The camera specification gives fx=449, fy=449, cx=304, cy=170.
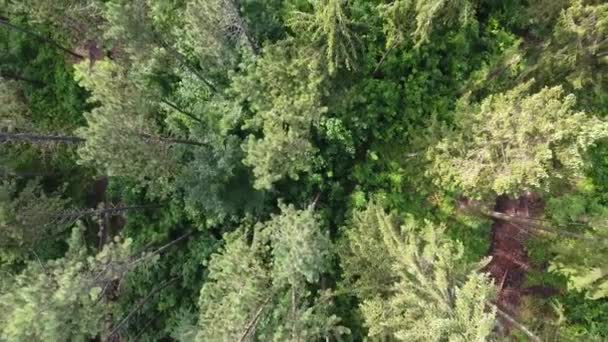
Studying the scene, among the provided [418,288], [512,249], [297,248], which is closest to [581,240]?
[512,249]

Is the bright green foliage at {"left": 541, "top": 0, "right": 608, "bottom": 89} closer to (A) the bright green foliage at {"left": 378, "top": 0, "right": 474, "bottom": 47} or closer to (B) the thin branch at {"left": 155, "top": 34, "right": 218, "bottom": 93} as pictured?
(A) the bright green foliage at {"left": 378, "top": 0, "right": 474, "bottom": 47}

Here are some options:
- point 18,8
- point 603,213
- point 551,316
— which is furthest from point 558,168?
point 18,8

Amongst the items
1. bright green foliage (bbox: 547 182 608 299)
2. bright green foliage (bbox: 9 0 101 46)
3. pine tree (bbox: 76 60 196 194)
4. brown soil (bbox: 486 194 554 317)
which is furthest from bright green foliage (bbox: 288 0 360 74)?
bright green foliage (bbox: 547 182 608 299)

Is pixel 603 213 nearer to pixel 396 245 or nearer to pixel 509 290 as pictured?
pixel 509 290

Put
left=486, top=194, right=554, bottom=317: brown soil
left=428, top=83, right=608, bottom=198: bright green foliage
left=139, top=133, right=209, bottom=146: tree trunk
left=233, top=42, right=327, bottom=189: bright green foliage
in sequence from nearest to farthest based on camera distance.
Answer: left=428, top=83, right=608, bottom=198: bright green foliage
left=233, top=42, right=327, bottom=189: bright green foliage
left=139, top=133, right=209, bottom=146: tree trunk
left=486, top=194, right=554, bottom=317: brown soil

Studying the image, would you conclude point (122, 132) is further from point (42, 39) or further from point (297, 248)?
point (42, 39)

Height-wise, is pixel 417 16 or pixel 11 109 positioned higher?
pixel 11 109
